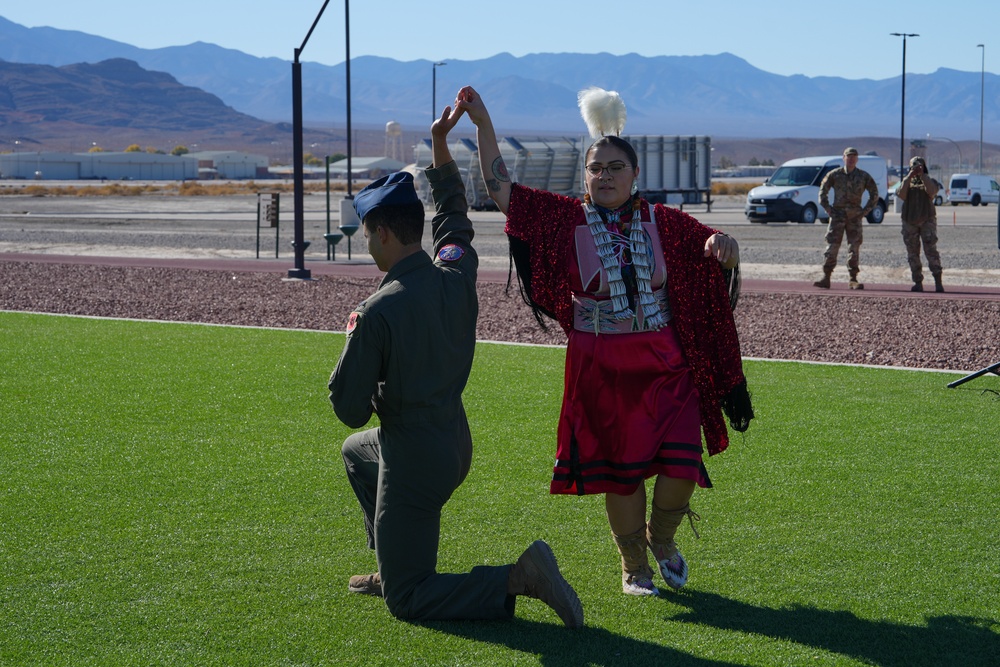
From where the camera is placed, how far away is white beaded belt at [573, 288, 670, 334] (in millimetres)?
4551

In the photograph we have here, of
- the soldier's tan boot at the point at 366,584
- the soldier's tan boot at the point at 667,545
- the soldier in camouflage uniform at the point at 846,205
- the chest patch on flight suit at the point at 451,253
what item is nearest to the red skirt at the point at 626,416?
the soldier's tan boot at the point at 667,545

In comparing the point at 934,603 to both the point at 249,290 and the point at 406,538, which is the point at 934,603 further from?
the point at 249,290

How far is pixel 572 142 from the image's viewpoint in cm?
4156

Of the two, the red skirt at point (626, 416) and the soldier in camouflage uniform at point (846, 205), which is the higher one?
the soldier in camouflage uniform at point (846, 205)

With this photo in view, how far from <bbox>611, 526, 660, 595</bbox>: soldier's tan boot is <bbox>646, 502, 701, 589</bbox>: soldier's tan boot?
5 centimetres

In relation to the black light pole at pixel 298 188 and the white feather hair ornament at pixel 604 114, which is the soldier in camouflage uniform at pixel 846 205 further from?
the white feather hair ornament at pixel 604 114

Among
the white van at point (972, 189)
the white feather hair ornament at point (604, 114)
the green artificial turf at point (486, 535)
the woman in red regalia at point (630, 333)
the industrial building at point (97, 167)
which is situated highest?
the industrial building at point (97, 167)

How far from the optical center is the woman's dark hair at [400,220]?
4.25m

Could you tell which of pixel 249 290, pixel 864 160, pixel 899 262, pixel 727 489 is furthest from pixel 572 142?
pixel 727 489

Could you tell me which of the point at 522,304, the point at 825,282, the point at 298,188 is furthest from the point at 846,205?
the point at 298,188

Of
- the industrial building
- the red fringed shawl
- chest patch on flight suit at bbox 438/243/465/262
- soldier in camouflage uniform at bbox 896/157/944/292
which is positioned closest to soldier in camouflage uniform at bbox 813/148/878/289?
soldier in camouflage uniform at bbox 896/157/944/292

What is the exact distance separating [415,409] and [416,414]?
0.02 m

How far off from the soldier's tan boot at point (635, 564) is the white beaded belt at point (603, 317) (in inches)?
30.8

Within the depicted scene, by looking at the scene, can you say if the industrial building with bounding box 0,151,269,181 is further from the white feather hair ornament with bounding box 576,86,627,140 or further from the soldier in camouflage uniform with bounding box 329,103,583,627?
the soldier in camouflage uniform with bounding box 329,103,583,627
